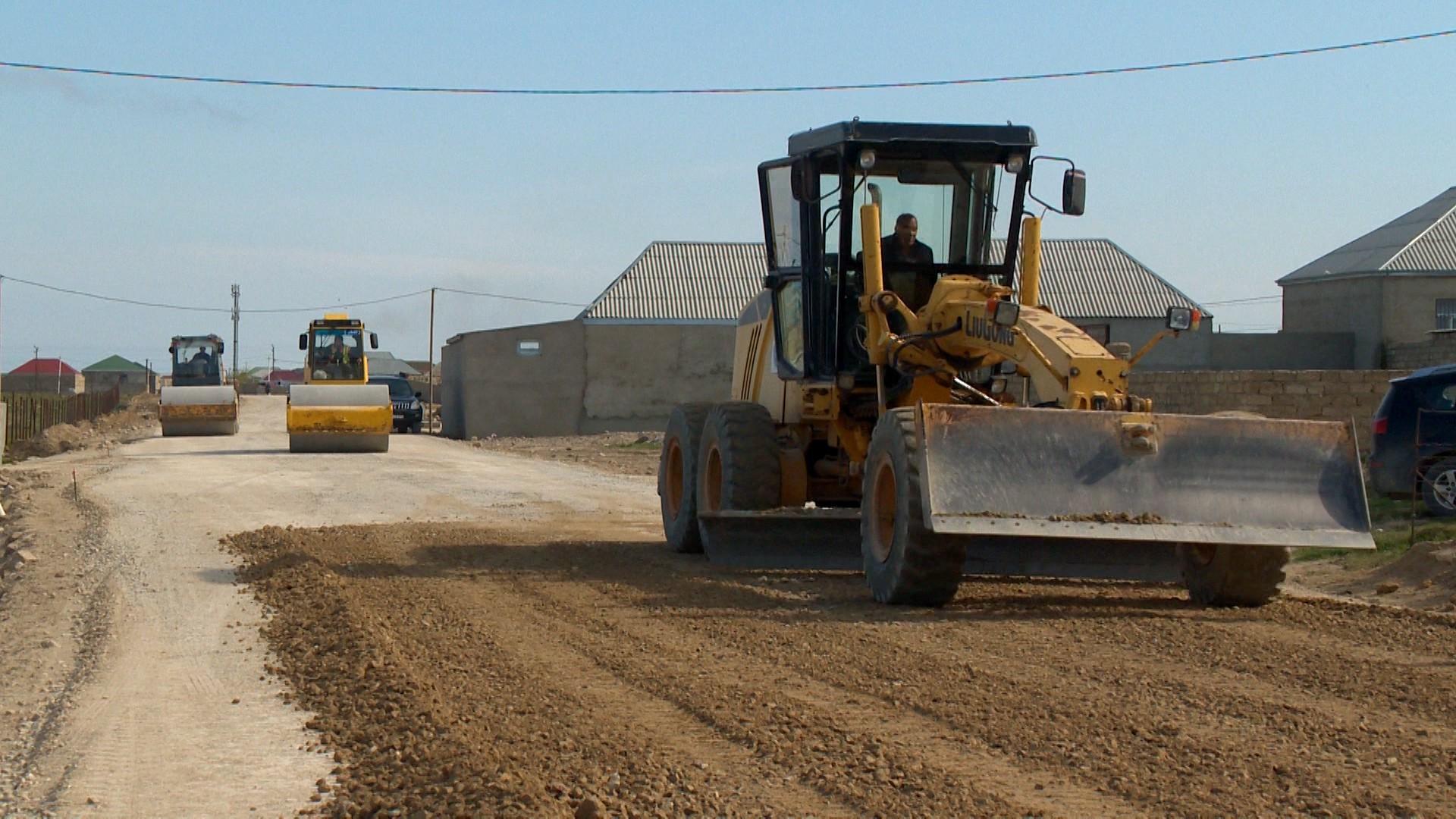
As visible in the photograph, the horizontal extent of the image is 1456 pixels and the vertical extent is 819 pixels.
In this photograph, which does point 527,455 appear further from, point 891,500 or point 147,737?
point 147,737

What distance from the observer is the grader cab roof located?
11.0 meters

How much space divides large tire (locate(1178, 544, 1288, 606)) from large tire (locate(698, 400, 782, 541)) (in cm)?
341

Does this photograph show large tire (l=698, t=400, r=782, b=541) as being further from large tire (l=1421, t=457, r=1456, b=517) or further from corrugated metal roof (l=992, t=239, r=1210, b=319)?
corrugated metal roof (l=992, t=239, r=1210, b=319)

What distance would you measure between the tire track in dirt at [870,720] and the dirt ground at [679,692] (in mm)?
23

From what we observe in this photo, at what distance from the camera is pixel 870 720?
6.24 meters

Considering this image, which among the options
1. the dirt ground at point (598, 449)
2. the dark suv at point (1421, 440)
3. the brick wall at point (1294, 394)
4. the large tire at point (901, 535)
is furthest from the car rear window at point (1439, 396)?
the dirt ground at point (598, 449)

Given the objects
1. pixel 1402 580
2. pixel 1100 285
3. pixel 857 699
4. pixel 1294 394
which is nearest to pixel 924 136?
pixel 1402 580

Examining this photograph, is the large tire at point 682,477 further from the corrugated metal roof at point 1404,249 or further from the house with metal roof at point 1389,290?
the corrugated metal roof at point 1404,249

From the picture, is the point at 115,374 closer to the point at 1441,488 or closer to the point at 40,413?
the point at 40,413

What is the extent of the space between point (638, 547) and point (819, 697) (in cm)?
721

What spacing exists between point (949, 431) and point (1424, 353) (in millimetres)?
33918

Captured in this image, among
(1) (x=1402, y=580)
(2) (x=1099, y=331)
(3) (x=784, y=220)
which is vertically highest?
(3) (x=784, y=220)

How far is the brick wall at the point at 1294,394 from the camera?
2097cm

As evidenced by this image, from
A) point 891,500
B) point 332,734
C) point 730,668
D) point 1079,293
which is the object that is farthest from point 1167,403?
point 1079,293
